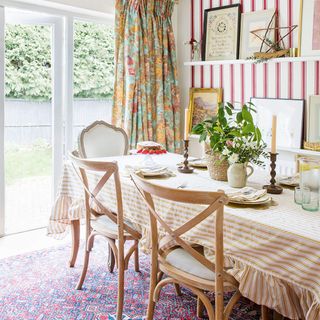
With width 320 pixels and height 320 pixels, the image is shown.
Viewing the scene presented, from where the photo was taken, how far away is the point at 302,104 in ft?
11.4

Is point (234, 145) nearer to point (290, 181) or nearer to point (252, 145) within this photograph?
point (252, 145)

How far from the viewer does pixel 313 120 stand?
3375 millimetres

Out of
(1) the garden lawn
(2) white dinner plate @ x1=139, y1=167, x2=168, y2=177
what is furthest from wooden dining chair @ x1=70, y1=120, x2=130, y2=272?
(2) white dinner plate @ x1=139, y1=167, x2=168, y2=177

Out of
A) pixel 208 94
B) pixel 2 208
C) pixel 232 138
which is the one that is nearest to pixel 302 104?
pixel 208 94

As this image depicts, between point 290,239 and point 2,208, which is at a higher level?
point 290,239

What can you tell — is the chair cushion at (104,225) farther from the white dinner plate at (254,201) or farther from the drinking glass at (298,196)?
the drinking glass at (298,196)

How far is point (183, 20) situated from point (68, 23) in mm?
1298

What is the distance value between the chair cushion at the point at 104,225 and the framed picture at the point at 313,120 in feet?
5.85

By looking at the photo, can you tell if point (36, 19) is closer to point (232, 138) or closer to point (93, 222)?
point (93, 222)

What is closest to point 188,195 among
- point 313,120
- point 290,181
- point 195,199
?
point 195,199

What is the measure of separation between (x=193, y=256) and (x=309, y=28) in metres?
2.44

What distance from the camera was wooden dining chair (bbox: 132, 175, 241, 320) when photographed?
62.9 inches

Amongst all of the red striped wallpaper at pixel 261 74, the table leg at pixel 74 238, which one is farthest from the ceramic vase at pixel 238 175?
the red striped wallpaper at pixel 261 74

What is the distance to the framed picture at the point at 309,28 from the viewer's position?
328cm
